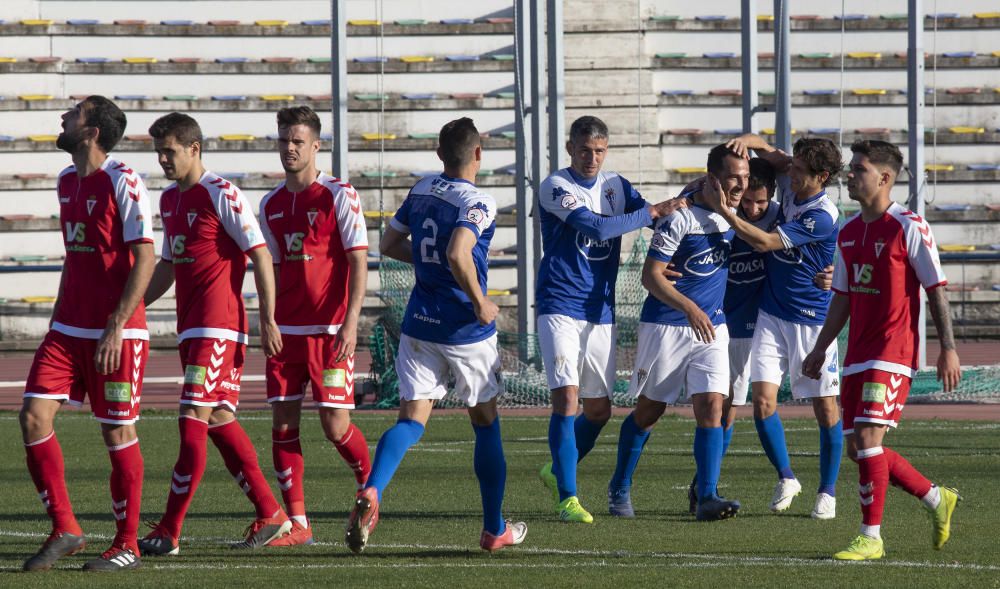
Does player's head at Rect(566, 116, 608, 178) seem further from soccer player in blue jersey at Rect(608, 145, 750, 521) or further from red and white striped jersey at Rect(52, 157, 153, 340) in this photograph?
red and white striped jersey at Rect(52, 157, 153, 340)

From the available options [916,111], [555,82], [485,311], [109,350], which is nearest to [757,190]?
[485,311]

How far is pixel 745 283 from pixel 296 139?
300cm

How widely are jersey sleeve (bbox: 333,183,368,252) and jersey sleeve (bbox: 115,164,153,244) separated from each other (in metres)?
Answer: 1.07

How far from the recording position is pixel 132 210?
6852 mm

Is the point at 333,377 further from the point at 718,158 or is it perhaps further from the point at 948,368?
the point at 948,368

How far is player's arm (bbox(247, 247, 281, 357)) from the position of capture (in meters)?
7.12

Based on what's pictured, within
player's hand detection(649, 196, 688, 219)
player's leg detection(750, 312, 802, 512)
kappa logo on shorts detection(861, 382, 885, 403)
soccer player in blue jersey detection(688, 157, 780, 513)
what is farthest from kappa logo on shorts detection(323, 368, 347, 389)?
player's leg detection(750, 312, 802, 512)

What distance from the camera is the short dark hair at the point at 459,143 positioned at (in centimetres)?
716

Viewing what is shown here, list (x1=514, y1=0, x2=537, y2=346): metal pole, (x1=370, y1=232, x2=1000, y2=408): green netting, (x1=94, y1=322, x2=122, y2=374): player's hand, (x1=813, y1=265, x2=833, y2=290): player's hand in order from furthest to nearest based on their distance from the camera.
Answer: (x1=514, y1=0, x2=537, y2=346): metal pole
(x1=370, y1=232, x2=1000, y2=408): green netting
(x1=813, y1=265, x2=833, y2=290): player's hand
(x1=94, y1=322, x2=122, y2=374): player's hand

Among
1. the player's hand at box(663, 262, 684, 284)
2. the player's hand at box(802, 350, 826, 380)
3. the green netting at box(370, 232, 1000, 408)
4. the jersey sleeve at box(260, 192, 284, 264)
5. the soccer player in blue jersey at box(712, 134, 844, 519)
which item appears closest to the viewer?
the player's hand at box(802, 350, 826, 380)

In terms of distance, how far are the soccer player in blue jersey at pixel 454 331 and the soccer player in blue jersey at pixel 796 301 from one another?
2146 mm

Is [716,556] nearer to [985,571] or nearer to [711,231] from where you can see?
[985,571]

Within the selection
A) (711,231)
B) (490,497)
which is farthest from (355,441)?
(711,231)

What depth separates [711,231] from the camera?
866 centimetres
